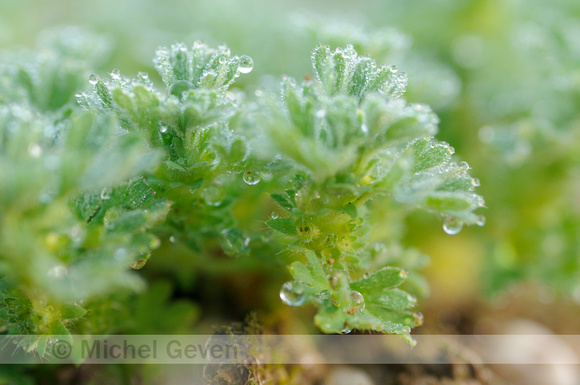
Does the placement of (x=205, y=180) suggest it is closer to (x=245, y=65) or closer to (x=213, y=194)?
(x=213, y=194)

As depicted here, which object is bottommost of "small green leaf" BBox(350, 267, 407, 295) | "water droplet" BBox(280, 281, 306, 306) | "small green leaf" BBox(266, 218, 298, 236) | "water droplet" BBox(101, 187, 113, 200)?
"water droplet" BBox(101, 187, 113, 200)

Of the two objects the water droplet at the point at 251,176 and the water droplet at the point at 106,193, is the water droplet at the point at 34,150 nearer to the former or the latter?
the water droplet at the point at 106,193

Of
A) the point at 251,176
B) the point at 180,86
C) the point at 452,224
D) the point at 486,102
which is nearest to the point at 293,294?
the point at 251,176

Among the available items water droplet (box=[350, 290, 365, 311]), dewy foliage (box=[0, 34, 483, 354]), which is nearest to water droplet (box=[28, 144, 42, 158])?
dewy foliage (box=[0, 34, 483, 354])

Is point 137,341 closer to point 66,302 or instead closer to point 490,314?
point 66,302

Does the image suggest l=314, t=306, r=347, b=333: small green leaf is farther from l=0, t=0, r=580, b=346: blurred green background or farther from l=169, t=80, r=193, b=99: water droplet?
l=0, t=0, r=580, b=346: blurred green background

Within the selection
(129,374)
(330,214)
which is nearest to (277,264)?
(330,214)

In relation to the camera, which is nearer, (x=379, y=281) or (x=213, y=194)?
(x=379, y=281)
